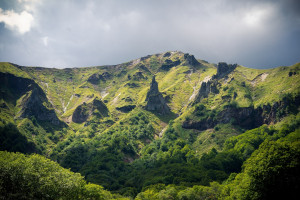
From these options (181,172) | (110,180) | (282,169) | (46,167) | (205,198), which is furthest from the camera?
(110,180)

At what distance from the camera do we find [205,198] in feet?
318

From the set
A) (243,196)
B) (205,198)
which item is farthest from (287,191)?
(205,198)

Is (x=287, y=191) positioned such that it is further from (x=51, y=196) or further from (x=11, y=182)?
(x=11, y=182)

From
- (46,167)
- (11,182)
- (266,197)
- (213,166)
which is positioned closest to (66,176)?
(46,167)

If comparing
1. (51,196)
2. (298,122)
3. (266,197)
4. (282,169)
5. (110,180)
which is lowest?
(110,180)

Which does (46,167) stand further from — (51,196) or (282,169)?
(282,169)

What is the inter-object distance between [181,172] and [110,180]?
58.4 metres

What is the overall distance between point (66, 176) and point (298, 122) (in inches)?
7414

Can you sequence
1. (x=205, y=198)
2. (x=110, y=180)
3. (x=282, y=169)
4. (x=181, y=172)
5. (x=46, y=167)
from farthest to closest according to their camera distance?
(x=110, y=180), (x=181, y=172), (x=205, y=198), (x=46, y=167), (x=282, y=169)

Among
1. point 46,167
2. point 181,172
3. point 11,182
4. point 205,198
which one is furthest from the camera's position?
point 181,172

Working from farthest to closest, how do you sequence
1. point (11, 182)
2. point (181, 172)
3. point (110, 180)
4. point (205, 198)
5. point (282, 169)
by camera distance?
point (110, 180) → point (181, 172) → point (205, 198) → point (282, 169) → point (11, 182)

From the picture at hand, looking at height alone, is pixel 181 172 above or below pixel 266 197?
below

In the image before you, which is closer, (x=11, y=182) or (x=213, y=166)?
(x=11, y=182)

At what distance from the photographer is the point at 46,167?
72625 mm
